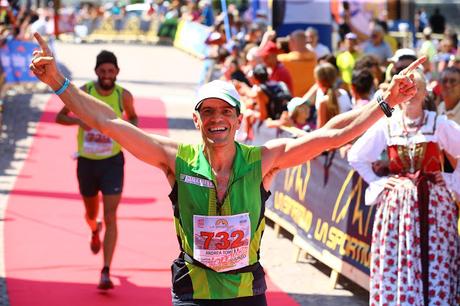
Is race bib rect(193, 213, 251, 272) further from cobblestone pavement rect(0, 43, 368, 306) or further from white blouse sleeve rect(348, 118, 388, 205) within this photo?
cobblestone pavement rect(0, 43, 368, 306)

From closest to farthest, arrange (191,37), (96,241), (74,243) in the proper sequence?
(96,241)
(74,243)
(191,37)

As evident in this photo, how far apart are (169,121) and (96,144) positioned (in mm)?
12138

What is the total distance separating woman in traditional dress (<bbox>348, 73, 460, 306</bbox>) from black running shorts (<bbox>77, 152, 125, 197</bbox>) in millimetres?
2681

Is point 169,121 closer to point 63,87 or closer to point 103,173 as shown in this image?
point 103,173

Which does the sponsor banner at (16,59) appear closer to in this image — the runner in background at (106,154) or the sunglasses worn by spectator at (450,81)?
the runner in background at (106,154)

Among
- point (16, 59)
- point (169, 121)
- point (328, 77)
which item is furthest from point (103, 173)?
point (16, 59)

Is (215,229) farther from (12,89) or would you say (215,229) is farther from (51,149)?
(12,89)

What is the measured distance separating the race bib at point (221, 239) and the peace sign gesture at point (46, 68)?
930 mm

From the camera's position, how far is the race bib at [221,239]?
17.0 feet

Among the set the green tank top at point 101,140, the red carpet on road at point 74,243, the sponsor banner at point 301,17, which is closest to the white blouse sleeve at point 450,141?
the red carpet on road at point 74,243

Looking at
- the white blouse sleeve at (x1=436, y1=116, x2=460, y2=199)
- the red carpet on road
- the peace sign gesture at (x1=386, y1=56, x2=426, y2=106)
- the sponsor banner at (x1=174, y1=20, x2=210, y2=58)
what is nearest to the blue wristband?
the peace sign gesture at (x1=386, y1=56, x2=426, y2=106)

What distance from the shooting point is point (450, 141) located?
7.21 metres

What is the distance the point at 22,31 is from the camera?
26188 millimetres

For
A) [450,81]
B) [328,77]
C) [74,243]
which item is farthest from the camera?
[74,243]
